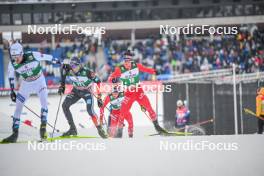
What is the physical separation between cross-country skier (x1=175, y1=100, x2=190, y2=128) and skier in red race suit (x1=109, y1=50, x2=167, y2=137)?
1.44 m

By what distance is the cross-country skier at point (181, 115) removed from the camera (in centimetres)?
1126

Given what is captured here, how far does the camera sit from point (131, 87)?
31.8 feet

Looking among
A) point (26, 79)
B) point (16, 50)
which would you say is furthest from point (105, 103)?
point (16, 50)

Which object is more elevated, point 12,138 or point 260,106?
point 260,106

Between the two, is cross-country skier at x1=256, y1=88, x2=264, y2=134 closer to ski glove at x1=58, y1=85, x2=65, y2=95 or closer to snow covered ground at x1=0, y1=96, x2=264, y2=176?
snow covered ground at x1=0, y1=96, x2=264, y2=176

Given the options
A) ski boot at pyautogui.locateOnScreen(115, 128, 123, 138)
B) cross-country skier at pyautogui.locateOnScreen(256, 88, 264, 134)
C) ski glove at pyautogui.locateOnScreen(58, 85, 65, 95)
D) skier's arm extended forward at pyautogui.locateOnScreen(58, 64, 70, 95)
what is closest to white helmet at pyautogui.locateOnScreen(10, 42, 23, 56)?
skier's arm extended forward at pyautogui.locateOnScreen(58, 64, 70, 95)

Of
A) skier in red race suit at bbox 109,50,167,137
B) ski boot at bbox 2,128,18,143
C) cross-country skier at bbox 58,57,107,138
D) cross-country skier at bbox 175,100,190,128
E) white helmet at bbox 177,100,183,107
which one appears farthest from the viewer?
white helmet at bbox 177,100,183,107

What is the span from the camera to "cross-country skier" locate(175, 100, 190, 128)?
11.3m

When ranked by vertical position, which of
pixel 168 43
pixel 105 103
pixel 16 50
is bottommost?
pixel 105 103

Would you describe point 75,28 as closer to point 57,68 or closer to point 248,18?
point 57,68

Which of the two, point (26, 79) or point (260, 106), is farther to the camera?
point (260, 106)

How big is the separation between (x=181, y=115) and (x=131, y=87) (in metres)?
2.15

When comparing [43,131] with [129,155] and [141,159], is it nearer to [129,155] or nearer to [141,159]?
[129,155]

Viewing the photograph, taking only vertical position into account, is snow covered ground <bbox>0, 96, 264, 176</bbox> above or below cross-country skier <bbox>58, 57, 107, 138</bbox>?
below
